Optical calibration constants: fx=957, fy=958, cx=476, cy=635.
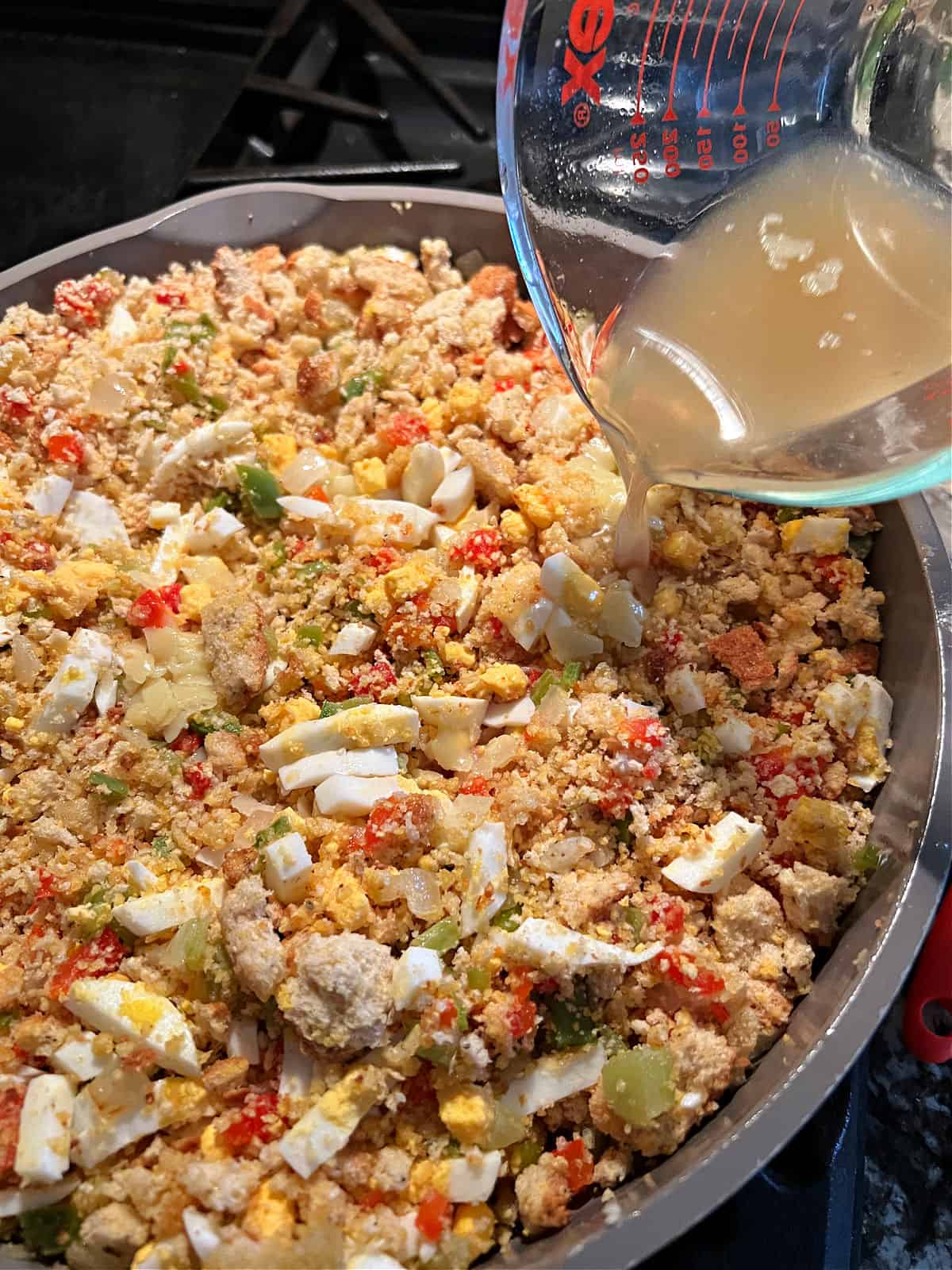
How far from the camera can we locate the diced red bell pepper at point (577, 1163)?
3.17 ft

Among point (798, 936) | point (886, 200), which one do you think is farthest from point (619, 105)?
point (798, 936)

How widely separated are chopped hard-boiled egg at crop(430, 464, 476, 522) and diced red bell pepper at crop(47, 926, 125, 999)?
2.25 ft

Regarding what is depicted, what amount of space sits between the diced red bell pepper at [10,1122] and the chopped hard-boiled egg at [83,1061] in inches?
1.9

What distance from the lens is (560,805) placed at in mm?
1119

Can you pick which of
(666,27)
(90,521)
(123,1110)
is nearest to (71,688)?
(90,521)

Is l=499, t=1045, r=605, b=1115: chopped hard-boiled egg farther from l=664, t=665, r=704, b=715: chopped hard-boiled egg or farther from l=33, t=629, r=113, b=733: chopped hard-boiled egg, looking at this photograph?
l=33, t=629, r=113, b=733: chopped hard-boiled egg

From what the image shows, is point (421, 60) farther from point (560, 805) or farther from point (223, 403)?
point (560, 805)

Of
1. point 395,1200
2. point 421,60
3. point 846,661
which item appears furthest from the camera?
point 421,60

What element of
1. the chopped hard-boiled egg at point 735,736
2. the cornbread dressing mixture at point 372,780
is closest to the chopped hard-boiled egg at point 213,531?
the cornbread dressing mixture at point 372,780

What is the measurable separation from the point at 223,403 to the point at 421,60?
100 centimetres

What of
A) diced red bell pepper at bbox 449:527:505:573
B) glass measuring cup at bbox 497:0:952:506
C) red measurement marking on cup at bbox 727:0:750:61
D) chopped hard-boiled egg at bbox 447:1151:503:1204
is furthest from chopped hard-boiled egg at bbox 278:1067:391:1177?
red measurement marking on cup at bbox 727:0:750:61

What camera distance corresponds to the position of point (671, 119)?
3.78 feet

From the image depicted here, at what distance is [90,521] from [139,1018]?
0.69 m

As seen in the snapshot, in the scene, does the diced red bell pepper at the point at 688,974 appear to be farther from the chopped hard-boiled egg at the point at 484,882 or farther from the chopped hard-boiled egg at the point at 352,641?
the chopped hard-boiled egg at the point at 352,641
